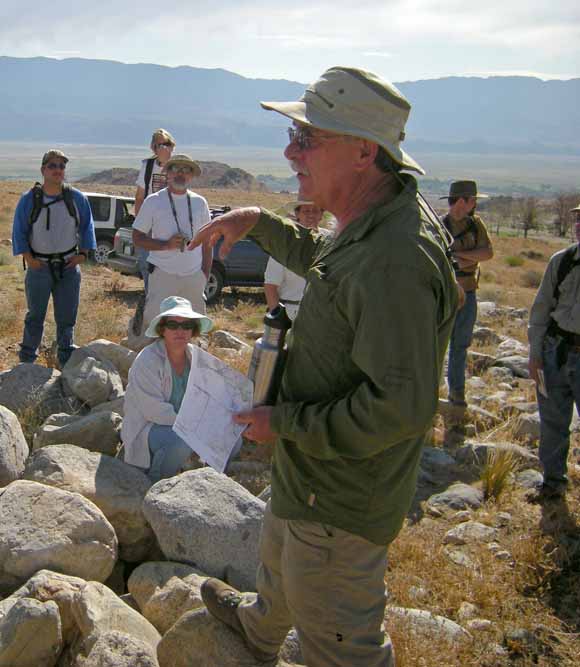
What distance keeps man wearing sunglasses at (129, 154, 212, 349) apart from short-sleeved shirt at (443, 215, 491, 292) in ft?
6.73

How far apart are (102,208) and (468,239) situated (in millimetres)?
11126

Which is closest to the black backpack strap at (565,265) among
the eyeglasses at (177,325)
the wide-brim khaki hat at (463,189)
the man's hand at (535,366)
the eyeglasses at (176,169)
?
the man's hand at (535,366)

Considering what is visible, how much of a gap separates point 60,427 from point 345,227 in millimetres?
3305

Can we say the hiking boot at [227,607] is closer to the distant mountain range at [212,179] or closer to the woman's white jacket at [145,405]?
the woman's white jacket at [145,405]

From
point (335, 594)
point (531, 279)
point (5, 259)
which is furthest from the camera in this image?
point (531, 279)

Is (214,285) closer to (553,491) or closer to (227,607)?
(553,491)

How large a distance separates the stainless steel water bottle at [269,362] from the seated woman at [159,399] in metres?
2.12

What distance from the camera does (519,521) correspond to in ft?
16.4

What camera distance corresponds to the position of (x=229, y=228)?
2.83 meters

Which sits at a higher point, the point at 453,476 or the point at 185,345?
the point at 185,345

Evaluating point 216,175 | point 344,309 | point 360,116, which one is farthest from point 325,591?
point 216,175

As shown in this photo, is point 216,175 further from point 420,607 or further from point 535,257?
point 420,607

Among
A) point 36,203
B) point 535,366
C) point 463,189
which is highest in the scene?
point 463,189

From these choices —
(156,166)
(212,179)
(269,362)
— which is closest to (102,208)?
(156,166)
